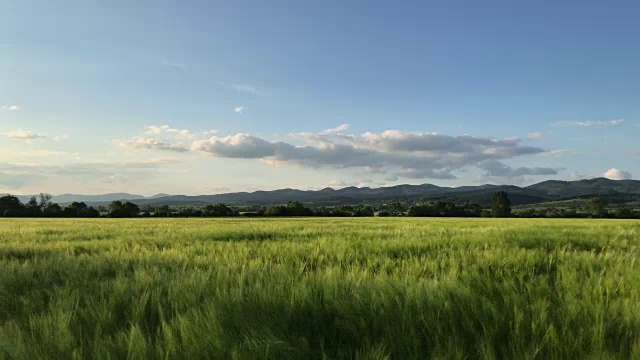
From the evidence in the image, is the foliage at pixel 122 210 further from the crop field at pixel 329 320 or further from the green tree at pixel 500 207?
the green tree at pixel 500 207

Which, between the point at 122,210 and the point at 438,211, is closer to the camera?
the point at 122,210

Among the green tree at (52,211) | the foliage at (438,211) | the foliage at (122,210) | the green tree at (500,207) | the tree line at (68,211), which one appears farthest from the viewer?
the green tree at (500,207)

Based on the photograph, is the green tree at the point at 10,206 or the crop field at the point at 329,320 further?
the green tree at the point at 10,206

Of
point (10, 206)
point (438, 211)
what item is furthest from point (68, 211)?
point (438, 211)

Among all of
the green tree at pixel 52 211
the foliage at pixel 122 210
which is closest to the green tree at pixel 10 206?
the green tree at pixel 52 211

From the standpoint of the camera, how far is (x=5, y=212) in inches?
3063

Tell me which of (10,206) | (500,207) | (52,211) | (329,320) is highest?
(10,206)

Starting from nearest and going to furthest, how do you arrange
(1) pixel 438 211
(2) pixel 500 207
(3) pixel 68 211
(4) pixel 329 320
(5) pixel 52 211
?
1. (4) pixel 329 320
2. (5) pixel 52 211
3. (3) pixel 68 211
4. (1) pixel 438 211
5. (2) pixel 500 207

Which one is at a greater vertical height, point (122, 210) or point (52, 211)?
point (52, 211)

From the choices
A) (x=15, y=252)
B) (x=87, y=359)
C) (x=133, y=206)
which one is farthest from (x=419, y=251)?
(x=133, y=206)

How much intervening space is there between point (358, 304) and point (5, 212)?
3806 inches

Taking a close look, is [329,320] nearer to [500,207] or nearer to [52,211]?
[52,211]

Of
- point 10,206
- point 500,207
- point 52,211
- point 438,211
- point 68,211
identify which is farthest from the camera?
point 500,207

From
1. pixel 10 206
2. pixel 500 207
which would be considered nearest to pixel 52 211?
pixel 10 206
